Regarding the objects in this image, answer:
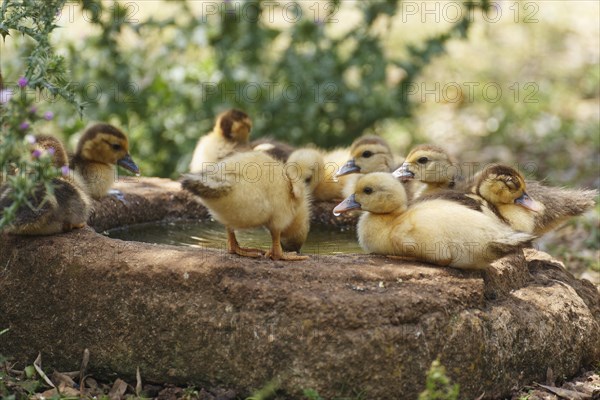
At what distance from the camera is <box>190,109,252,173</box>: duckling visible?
9203 mm

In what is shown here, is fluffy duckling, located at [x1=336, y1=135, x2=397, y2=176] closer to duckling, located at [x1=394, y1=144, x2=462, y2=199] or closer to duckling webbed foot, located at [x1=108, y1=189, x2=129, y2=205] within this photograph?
duckling, located at [x1=394, y1=144, x2=462, y2=199]

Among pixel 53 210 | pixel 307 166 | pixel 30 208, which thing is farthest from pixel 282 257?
pixel 30 208

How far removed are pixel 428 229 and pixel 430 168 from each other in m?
2.00

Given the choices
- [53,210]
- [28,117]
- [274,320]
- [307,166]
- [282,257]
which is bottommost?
[274,320]

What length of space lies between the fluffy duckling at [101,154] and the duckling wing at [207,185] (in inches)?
95.5

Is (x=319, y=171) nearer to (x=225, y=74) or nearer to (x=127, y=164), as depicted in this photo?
(x=127, y=164)

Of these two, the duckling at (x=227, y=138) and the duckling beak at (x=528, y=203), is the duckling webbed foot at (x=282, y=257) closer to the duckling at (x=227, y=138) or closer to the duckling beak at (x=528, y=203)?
the duckling beak at (x=528, y=203)

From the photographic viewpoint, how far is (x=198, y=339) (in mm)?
5121

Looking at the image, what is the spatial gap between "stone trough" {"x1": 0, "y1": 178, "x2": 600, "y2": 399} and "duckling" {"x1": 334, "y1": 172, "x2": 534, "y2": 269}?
15 centimetres

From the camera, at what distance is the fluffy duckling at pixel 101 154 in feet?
24.6

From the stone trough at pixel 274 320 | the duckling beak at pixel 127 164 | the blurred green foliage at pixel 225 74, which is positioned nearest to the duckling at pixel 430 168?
the stone trough at pixel 274 320

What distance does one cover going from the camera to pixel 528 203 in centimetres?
666

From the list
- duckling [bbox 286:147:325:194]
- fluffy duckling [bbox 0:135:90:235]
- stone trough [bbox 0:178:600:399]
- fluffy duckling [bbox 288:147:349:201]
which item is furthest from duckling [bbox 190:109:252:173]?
stone trough [bbox 0:178:600:399]

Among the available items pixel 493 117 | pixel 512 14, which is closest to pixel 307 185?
pixel 493 117
